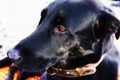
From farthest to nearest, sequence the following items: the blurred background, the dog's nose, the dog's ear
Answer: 1. the blurred background
2. the dog's ear
3. the dog's nose

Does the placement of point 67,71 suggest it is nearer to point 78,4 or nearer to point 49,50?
point 49,50

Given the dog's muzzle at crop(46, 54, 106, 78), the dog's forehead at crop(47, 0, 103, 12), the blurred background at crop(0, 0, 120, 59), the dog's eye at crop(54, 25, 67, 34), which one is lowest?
the blurred background at crop(0, 0, 120, 59)

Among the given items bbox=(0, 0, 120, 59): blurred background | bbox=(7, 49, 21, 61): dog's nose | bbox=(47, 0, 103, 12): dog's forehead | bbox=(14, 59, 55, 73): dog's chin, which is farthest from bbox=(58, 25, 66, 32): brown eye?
bbox=(0, 0, 120, 59): blurred background

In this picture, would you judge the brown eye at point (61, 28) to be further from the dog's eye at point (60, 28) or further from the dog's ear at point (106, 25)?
the dog's ear at point (106, 25)

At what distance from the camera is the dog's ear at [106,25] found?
317 centimetres

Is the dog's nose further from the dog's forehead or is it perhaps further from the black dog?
the dog's forehead

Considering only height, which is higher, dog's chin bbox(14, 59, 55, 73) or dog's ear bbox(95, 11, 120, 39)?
dog's ear bbox(95, 11, 120, 39)

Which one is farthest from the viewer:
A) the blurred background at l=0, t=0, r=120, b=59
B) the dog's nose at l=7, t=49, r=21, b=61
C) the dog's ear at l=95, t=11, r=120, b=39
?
the blurred background at l=0, t=0, r=120, b=59

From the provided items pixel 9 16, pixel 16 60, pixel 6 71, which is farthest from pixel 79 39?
pixel 9 16

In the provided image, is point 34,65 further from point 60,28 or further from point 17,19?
point 17,19

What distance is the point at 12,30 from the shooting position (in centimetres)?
659

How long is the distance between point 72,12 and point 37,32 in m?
0.35

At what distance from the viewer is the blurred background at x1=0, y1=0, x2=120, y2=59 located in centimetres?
598

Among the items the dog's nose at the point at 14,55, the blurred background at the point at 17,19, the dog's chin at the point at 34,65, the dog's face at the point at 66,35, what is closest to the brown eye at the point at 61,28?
the dog's face at the point at 66,35
